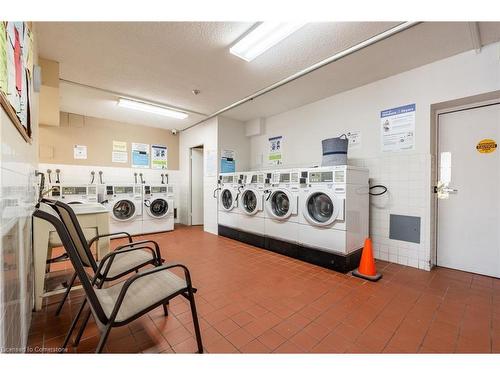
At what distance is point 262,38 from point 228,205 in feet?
9.42

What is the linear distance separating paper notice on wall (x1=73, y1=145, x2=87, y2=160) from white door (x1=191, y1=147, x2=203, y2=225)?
225cm

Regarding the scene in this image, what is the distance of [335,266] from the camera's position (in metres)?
2.61

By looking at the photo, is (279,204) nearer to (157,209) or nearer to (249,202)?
(249,202)

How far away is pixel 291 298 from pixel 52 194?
4.21 m

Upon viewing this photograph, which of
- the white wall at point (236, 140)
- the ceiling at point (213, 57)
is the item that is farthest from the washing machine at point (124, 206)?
the white wall at point (236, 140)

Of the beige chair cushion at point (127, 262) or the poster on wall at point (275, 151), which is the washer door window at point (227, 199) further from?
the beige chair cushion at point (127, 262)

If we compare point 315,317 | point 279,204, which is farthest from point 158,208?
point 315,317

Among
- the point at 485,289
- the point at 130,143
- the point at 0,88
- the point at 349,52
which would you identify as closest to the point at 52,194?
the point at 130,143

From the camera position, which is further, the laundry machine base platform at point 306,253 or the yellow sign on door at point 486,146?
the laundry machine base platform at point 306,253

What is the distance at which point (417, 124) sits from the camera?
269 cm

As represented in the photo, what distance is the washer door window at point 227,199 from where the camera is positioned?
414 cm

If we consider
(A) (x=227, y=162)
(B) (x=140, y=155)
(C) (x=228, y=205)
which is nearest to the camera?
(C) (x=228, y=205)

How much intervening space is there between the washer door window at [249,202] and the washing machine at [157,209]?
1.91m

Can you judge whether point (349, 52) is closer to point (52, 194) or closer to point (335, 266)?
point (335, 266)
